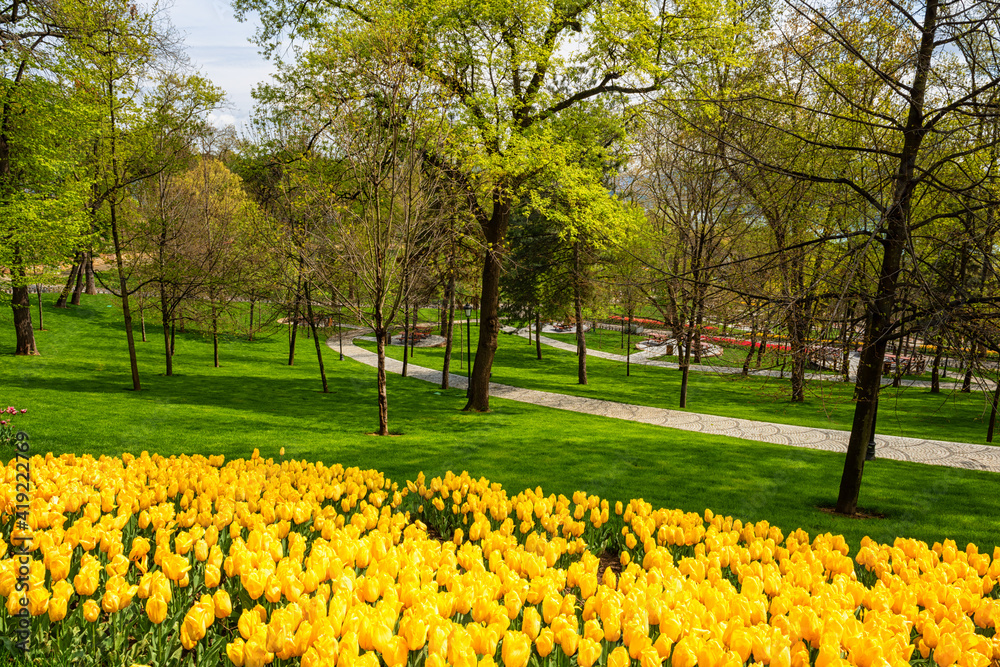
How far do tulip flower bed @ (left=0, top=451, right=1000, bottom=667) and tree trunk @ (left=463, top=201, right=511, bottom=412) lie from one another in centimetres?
1232

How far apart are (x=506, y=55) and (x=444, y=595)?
47.1ft

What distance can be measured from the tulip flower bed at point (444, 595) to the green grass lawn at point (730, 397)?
8364mm

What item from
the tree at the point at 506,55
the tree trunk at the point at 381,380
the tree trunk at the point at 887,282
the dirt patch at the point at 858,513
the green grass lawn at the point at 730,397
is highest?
the tree at the point at 506,55

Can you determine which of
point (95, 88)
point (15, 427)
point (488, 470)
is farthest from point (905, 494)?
point (95, 88)

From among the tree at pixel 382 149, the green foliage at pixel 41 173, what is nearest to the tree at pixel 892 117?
the tree at pixel 382 149

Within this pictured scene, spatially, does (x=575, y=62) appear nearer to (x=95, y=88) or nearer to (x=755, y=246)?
(x=755, y=246)

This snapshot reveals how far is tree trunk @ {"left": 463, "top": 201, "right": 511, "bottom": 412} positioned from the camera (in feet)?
54.4

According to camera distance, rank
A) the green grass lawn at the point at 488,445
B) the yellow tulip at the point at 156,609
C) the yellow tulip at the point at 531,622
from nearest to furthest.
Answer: the yellow tulip at the point at 531,622 < the yellow tulip at the point at 156,609 < the green grass lawn at the point at 488,445

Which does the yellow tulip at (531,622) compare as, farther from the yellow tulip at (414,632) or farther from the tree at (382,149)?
the tree at (382,149)

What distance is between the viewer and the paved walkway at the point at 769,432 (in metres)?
13.5

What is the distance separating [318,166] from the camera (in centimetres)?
1548

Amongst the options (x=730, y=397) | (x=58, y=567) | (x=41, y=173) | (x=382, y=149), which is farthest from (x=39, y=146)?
(x=730, y=397)

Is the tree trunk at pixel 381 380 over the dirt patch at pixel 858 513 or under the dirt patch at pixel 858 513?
over

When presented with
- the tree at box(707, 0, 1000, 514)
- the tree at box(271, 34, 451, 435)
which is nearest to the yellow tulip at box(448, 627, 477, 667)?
the tree at box(707, 0, 1000, 514)
